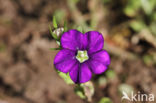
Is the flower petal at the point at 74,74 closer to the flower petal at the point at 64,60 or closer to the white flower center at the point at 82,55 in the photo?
the flower petal at the point at 64,60

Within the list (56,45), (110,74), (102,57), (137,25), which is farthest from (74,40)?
(137,25)

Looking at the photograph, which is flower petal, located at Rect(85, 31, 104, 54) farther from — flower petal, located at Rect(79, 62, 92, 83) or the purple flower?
flower petal, located at Rect(79, 62, 92, 83)

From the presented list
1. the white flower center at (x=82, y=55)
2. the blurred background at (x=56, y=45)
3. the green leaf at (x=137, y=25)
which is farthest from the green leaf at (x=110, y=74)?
the white flower center at (x=82, y=55)

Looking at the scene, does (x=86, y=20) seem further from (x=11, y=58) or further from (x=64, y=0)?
(x=11, y=58)

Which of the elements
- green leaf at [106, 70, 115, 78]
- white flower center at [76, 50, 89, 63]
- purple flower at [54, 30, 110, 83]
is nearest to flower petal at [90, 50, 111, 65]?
purple flower at [54, 30, 110, 83]

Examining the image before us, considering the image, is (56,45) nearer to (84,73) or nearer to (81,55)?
(81,55)

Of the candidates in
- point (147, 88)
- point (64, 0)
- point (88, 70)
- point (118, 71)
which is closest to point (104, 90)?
point (118, 71)
